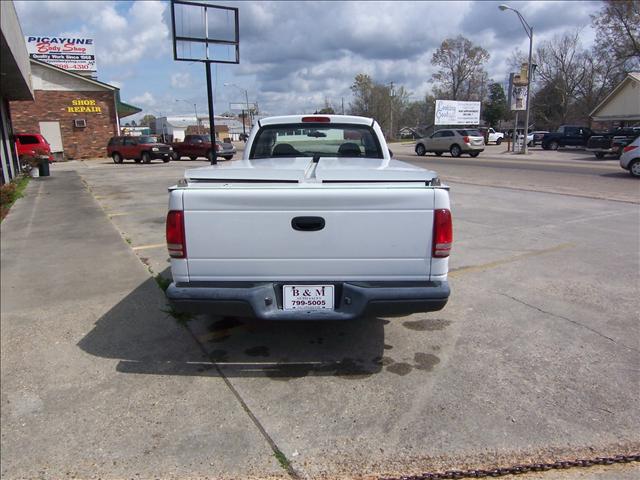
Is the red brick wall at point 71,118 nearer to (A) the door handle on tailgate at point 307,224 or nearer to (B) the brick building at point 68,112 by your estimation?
(B) the brick building at point 68,112

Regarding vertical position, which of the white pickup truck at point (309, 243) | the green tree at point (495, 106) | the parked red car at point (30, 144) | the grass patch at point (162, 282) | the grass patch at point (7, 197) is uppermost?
the green tree at point (495, 106)

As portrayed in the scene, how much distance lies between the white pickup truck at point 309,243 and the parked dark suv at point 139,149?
27.7m

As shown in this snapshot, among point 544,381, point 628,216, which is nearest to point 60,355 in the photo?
point 544,381

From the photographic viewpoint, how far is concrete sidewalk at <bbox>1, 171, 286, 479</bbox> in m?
2.62

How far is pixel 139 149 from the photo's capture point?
29094 mm

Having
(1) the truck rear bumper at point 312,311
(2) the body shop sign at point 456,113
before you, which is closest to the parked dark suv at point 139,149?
(1) the truck rear bumper at point 312,311

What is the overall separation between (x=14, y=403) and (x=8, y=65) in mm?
11695

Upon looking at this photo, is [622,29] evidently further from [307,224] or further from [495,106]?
[307,224]

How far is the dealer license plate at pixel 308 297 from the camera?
3.25m

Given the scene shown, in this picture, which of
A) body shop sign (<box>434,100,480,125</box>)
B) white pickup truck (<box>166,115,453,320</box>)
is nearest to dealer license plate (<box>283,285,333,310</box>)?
white pickup truck (<box>166,115,453,320</box>)

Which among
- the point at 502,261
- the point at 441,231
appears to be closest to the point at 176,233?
the point at 441,231

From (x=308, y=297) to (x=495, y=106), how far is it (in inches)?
3350

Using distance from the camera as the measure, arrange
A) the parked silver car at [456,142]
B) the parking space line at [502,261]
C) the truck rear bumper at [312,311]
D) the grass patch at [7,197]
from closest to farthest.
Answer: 1. the truck rear bumper at [312,311]
2. the parking space line at [502,261]
3. the grass patch at [7,197]
4. the parked silver car at [456,142]

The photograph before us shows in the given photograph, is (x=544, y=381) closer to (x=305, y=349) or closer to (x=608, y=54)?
(x=305, y=349)
